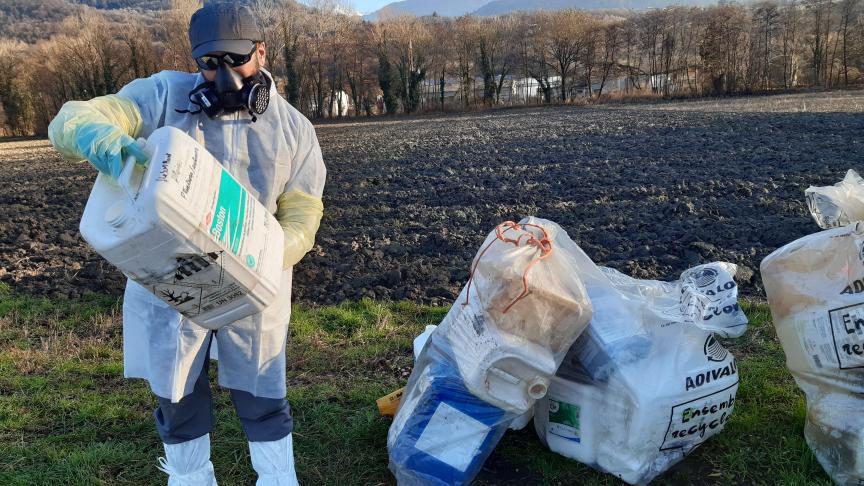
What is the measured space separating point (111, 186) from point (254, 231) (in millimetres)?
470

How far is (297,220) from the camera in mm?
2408

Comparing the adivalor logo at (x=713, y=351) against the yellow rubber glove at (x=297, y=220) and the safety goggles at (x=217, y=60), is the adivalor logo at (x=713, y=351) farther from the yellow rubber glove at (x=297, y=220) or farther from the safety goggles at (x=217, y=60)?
the safety goggles at (x=217, y=60)

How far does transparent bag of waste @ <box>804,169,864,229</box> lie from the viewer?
2.74m

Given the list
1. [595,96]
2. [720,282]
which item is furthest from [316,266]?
[595,96]

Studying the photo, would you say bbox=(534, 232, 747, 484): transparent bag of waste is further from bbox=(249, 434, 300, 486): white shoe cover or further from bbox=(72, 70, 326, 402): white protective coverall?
bbox=(72, 70, 326, 402): white protective coverall

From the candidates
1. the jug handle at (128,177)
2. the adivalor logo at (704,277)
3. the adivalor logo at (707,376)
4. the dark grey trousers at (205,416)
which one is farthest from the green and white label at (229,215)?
the adivalor logo at (704,277)

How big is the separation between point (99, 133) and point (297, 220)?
737 millimetres

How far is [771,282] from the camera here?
2.64 meters

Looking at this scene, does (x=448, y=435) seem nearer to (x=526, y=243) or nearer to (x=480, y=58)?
(x=526, y=243)

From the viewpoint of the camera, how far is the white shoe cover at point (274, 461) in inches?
97.0

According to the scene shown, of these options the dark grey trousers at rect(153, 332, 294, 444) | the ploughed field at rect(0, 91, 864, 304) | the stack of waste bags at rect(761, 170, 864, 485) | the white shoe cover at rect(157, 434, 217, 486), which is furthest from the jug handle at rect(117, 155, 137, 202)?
the ploughed field at rect(0, 91, 864, 304)

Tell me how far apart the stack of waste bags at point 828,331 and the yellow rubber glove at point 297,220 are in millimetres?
1891

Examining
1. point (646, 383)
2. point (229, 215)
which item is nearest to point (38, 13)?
point (229, 215)

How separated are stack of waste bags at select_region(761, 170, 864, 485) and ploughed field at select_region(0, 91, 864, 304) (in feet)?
8.06
